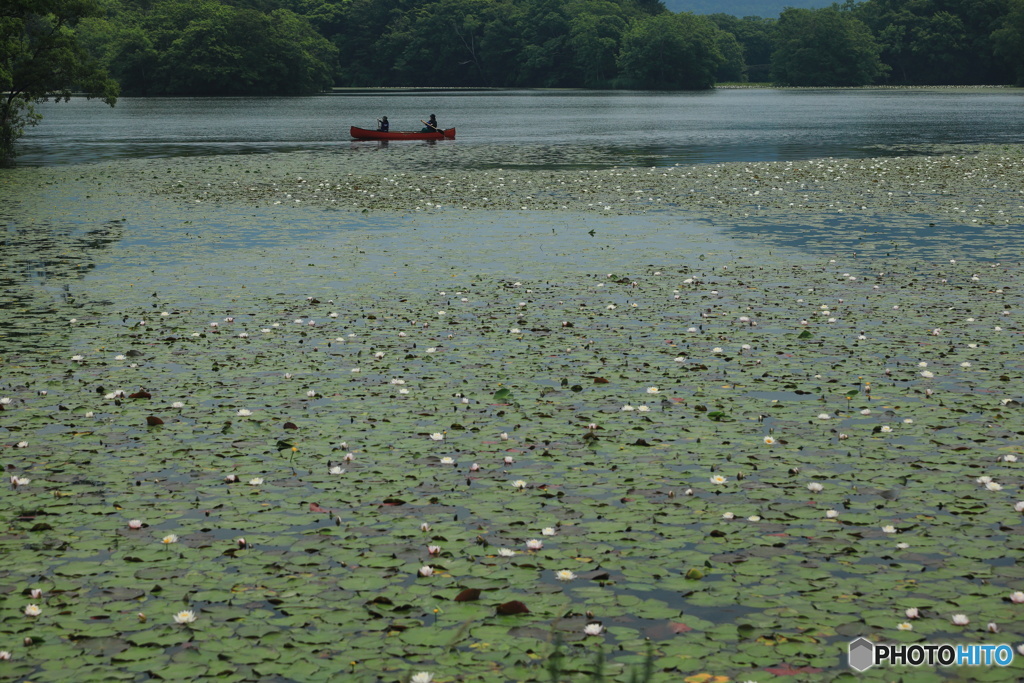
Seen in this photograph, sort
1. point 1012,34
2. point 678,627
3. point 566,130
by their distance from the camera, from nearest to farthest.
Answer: point 678,627 < point 566,130 < point 1012,34

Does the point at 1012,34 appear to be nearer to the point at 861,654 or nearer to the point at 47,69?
the point at 47,69

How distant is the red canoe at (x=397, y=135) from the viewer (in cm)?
6744

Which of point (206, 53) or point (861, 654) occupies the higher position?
point (206, 53)

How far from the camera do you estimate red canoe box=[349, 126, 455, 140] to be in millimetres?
67438

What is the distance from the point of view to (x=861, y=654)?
6.76m

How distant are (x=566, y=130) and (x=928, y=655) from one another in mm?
81543

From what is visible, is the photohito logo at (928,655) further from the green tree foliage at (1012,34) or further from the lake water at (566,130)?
the green tree foliage at (1012,34)

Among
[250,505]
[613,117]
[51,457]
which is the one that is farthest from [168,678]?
[613,117]

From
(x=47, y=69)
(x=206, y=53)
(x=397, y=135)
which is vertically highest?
(x=206, y=53)

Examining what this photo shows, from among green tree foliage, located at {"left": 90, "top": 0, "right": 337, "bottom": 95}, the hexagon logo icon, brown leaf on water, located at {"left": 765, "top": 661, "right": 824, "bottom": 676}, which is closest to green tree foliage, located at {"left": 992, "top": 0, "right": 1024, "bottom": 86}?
green tree foliage, located at {"left": 90, "top": 0, "right": 337, "bottom": 95}

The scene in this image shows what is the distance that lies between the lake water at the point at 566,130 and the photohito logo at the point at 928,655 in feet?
146

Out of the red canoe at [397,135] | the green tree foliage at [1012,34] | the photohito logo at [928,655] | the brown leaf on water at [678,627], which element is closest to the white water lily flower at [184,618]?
the brown leaf on water at [678,627]

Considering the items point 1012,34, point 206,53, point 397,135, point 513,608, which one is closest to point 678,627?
point 513,608

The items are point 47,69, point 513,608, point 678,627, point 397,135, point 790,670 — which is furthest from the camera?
point 397,135
